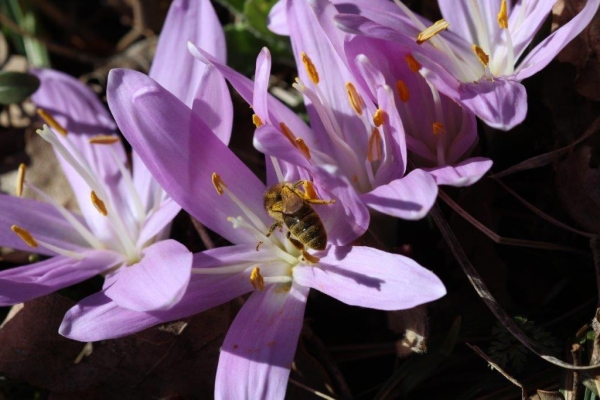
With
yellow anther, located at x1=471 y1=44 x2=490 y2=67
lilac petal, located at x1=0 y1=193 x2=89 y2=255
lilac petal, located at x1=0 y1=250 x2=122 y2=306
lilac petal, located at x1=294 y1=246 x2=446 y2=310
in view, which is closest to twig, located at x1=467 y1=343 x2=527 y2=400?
lilac petal, located at x1=294 y1=246 x2=446 y2=310

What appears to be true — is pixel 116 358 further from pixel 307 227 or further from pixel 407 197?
pixel 407 197

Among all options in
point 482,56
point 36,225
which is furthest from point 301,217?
point 36,225

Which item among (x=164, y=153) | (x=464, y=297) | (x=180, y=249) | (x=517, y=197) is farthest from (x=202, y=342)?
(x=517, y=197)

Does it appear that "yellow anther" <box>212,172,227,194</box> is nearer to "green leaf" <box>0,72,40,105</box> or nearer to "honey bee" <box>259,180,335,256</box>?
"honey bee" <box>259,180,335,256</box>

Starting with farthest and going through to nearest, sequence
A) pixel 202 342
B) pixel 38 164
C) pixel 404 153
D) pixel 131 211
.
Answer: pixel 38 164
pixel 131 211
pixel 202 342
pixel 404 153

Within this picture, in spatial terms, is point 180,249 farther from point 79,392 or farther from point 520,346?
point 520,346
